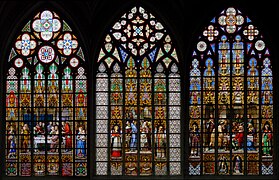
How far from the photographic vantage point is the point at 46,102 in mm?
19781

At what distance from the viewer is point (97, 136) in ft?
64.4

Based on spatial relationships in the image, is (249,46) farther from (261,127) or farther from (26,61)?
(26,61)

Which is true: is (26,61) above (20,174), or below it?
above

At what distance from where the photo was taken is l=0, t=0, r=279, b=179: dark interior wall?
773 inches

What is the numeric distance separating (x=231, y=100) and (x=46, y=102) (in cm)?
557

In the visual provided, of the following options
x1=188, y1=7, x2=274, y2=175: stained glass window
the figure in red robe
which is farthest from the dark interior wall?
the figure in red robe

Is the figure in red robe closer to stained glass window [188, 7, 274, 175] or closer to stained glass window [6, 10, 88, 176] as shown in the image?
Result: stained glass window [6, 10, 88, 176]

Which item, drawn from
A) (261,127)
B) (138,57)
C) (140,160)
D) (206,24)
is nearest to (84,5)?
A: (138,57)

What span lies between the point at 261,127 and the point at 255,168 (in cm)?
123

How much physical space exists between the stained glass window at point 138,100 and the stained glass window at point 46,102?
61cm

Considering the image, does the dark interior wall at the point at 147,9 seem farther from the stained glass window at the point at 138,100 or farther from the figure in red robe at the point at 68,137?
the figure in red robe at the point at 68,137

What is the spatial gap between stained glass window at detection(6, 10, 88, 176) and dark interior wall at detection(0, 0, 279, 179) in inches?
11.2

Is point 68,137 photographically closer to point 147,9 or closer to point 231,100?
point 147,9

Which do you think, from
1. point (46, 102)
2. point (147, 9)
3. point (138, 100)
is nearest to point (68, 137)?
point (46, 102)
